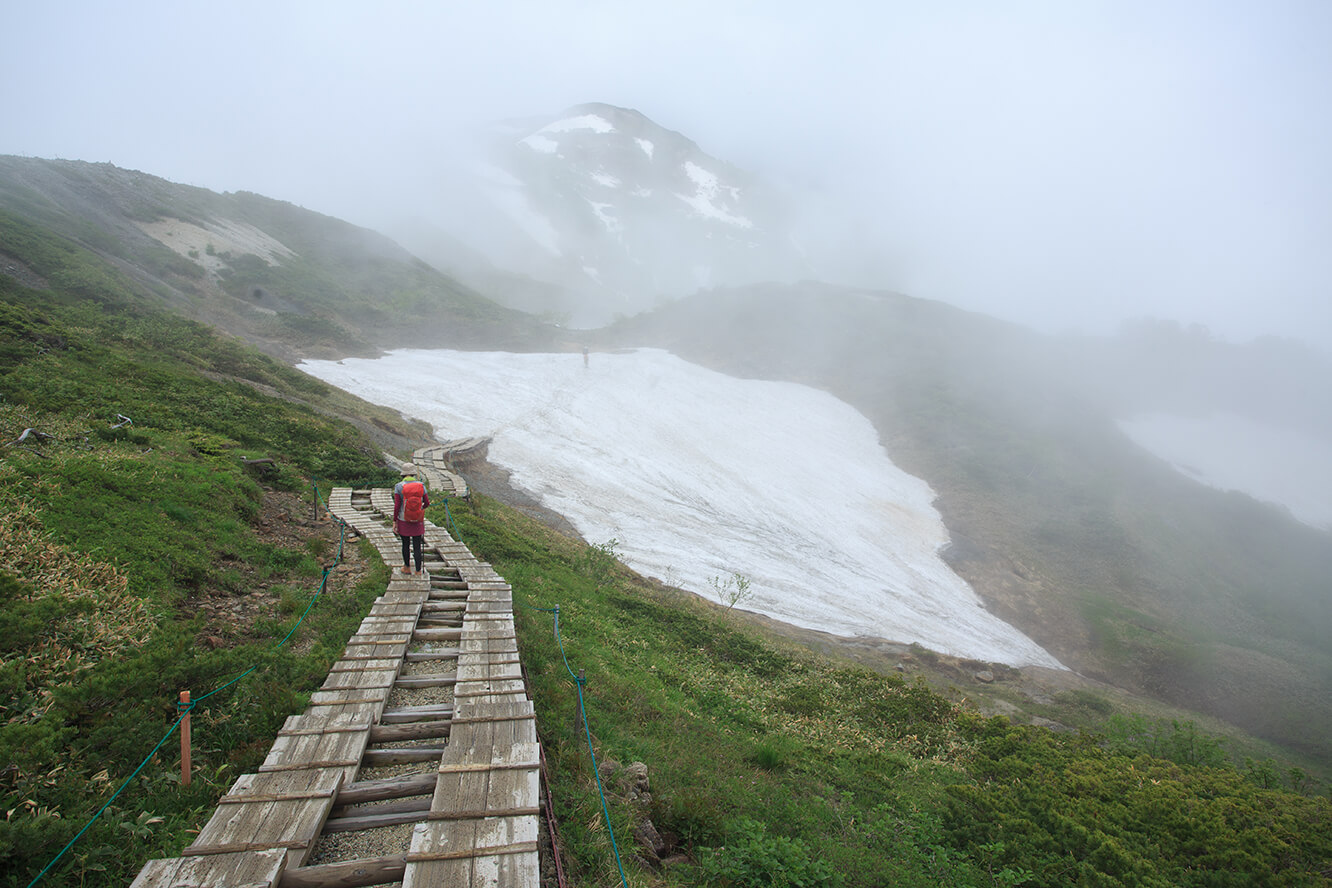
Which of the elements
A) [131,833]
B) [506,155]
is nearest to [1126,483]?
[131,833]

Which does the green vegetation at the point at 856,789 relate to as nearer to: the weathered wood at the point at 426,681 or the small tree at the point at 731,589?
the weathered wood at the point at 426,681

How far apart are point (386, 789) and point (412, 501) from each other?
619 centimetres

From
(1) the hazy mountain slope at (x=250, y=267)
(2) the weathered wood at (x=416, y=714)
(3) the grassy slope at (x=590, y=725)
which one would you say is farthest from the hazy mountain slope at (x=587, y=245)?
(2) the weathered wood at (x=416, y=714)

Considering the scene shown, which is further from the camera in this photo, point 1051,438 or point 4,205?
point 1051,438

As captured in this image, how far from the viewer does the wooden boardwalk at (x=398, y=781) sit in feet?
11.6

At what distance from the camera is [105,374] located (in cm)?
1563

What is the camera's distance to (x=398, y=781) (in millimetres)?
4543

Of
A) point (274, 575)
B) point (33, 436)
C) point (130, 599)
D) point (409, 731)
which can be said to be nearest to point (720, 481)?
point (274, 575)

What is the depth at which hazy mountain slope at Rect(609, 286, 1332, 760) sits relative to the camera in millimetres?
25078

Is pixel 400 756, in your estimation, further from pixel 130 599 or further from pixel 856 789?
pixel 856 789

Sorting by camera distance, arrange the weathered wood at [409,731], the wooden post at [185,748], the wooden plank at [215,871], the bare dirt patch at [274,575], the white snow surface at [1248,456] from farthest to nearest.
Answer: the white snow surface at [1248,456]
the bare dirt patch at [274,575]
the weathered wood at [409,731]
the wooden post at [185,748]
the wooden plank at [215,871]

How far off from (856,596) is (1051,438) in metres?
33.5

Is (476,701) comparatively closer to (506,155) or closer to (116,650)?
(116,650)

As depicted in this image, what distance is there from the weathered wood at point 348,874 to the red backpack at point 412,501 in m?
6.80
